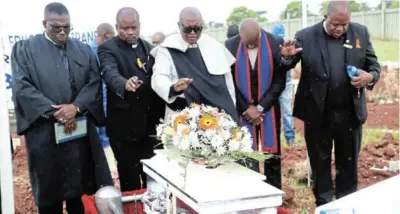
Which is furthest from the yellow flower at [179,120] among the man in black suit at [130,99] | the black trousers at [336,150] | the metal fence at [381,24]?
the metal fence at [381,24]

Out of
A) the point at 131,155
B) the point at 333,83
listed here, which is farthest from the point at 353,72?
the point at 131,155

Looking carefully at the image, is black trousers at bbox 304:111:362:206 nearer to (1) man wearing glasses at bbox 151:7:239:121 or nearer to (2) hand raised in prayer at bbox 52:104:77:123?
(1) man wearing glasses at bbox 151:7:239:121

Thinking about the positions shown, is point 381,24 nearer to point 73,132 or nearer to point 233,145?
point 73,132

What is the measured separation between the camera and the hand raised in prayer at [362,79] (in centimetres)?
450

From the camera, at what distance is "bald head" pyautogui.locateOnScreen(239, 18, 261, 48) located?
5.05 meters

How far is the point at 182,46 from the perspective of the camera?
14.8ft

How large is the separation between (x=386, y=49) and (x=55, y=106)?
36.4ft

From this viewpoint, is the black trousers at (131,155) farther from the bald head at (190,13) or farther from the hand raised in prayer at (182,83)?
the bald head at (190,13)

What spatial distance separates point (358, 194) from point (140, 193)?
192cm

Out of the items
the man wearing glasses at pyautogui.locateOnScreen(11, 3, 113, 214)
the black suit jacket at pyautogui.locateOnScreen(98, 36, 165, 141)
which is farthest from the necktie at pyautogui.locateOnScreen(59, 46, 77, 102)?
the black suit jacket at pyautogui.locateOnScreen(98, 36, 165, 141)

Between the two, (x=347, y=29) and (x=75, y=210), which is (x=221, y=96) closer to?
(x=347, y=29)

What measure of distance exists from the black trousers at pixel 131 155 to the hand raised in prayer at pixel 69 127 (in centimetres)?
50

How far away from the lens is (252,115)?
16.5ft

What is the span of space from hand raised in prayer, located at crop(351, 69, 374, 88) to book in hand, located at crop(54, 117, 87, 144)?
219cm
